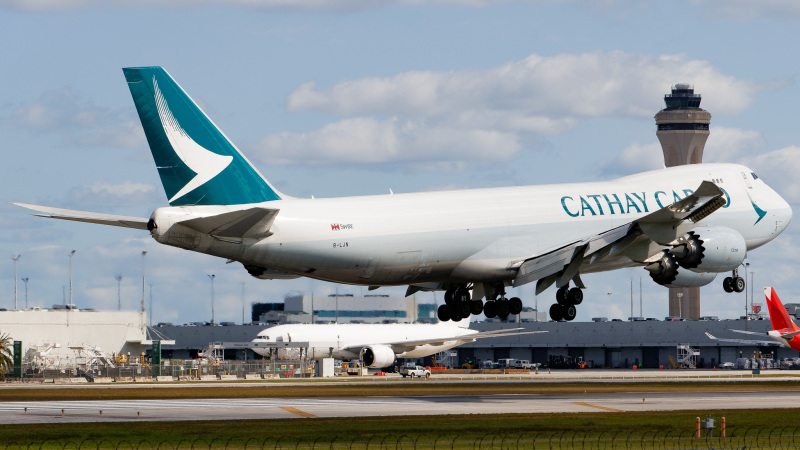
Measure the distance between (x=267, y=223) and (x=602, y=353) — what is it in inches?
5888

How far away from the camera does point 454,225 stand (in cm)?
5228

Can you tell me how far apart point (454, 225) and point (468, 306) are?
322 inches

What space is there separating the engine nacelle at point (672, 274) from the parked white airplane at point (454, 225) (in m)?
0.07

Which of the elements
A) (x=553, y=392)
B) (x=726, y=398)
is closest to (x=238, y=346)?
(x=553, y=392)

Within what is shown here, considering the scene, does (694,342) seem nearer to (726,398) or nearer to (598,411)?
(726,398)

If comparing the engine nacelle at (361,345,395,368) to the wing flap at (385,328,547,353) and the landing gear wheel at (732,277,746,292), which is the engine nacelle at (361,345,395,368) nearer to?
the wing flap at (385,328,547,353)

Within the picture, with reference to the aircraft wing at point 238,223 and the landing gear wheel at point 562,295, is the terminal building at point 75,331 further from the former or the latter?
the aircraft wing at point 238,223

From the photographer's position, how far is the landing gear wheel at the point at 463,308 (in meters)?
59.3

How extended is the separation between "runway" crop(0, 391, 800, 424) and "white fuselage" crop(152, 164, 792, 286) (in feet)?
23.1

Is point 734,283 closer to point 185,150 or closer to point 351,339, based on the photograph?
point 185,150

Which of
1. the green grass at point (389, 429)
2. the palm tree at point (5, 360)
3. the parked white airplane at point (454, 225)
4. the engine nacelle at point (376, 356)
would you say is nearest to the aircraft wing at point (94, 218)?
the parked white airplane at point (454, 225)

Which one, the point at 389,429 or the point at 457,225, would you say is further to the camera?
the point at 457,225

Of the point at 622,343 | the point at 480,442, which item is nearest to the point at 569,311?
the point at 480,442

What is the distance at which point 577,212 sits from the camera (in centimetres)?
5594
